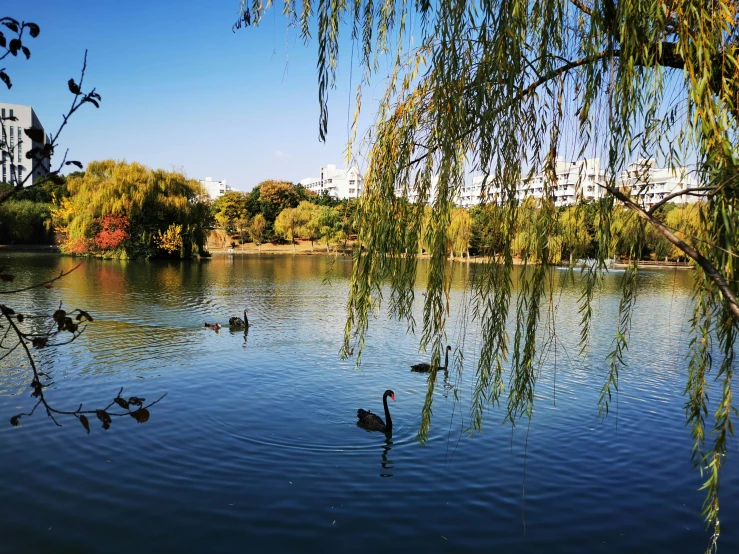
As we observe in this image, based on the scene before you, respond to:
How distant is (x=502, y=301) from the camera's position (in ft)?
10.8

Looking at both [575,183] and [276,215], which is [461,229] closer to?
[575,183]

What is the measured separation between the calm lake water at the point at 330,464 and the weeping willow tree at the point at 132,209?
27.0m

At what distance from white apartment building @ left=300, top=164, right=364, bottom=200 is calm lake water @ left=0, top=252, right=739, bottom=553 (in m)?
2.90

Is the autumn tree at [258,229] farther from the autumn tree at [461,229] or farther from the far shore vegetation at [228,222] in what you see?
the autumn tree at [461,229]

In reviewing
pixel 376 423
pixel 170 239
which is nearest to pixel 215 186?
pixel 170 239

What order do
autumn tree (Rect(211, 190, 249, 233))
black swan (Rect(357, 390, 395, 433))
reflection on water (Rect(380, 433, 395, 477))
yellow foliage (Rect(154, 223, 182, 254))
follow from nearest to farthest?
reflection on water (Rect(380, 433, 395, 477))
black swan (Rect(357, 390, 395, 433))
yellow foliage (Rect(154, 223, 182, 254))
autumn tree (Rect(211, 190, 249, 233))

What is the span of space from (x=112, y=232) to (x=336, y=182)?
242 feet

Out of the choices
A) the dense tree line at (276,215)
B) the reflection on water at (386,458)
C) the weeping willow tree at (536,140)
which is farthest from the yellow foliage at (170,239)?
the weeping willow tree at (536,140)

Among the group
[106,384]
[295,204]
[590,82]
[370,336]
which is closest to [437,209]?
[590,82]

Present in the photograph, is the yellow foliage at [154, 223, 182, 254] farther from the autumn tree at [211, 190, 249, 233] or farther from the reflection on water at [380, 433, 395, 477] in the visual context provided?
the reflection on water at [380, 433, 395, 477]

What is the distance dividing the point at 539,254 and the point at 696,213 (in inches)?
32.2

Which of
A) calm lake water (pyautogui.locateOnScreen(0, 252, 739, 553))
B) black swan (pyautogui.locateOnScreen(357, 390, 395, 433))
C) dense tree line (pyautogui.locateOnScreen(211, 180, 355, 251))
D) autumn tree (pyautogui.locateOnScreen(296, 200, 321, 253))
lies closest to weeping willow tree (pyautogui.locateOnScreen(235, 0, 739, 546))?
calm lake water (pyautogui.locateOnScreen(0, 252, 739, 553))

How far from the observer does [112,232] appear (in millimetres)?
36062

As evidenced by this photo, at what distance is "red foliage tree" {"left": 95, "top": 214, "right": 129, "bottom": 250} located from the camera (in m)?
35.9
